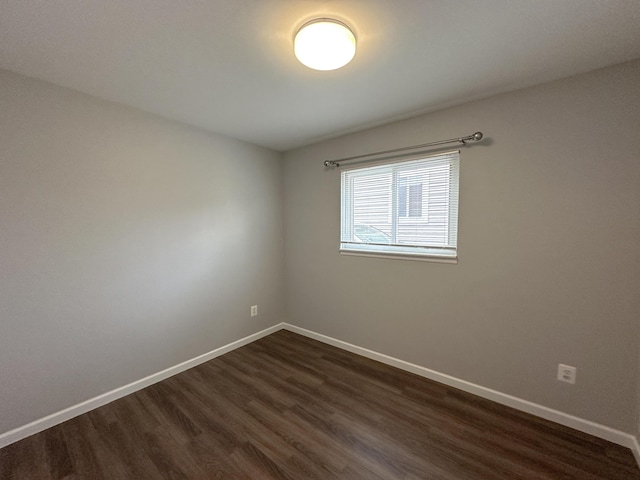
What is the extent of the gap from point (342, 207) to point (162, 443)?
2343mm

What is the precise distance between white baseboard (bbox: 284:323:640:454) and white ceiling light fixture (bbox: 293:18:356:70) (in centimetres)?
245

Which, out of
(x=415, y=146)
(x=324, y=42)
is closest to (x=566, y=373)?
(x=415, y=146)

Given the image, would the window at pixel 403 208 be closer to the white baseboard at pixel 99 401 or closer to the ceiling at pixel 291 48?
the ceiling at pixel 291 48

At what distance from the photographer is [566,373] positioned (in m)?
1.72

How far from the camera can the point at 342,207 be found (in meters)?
2.80

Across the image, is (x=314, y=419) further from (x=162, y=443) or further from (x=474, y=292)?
(x=474, y=292)

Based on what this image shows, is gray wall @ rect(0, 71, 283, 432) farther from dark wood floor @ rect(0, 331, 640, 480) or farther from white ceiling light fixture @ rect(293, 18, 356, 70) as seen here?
white ceiling light fixture @ rect(293, 18, 356, 70)

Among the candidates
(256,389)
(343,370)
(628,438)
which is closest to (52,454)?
(256,389)

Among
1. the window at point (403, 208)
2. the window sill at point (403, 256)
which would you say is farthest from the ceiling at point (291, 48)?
the window sill at point (403, 256)

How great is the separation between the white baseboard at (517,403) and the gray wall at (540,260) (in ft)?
0.15

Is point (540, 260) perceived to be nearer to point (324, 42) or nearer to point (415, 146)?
point (415, 146)

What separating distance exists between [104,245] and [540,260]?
124 inches

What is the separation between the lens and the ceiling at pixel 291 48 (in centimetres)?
116

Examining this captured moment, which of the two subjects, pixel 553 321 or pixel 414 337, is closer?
pixel 553 321
